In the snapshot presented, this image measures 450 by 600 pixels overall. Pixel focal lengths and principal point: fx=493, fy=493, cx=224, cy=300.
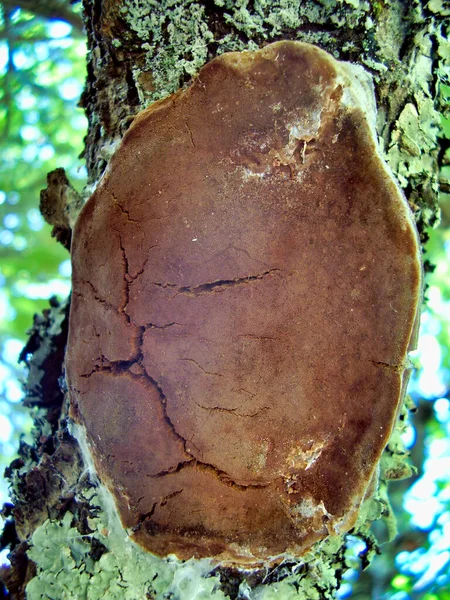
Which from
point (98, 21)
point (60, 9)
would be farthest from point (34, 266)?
point (98, 21)

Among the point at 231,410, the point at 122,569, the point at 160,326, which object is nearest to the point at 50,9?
the point at 160,326

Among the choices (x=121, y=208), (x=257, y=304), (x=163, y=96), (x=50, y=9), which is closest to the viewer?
(x=257, y=304)

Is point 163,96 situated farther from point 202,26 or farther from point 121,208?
point 121,208

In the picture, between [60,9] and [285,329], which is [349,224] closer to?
[285,329]

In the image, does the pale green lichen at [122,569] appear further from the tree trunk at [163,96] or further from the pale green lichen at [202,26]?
the pale green lichen at [202,26]

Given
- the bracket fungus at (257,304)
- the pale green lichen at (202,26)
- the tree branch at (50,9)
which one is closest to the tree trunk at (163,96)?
the pale green lichen at (202,26)

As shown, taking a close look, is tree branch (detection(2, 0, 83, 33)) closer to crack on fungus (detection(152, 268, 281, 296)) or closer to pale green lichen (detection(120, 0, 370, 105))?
pale green lichen (detection(120, 0, 370, 105))

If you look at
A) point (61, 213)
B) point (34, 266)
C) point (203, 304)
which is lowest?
point (34, 266)
